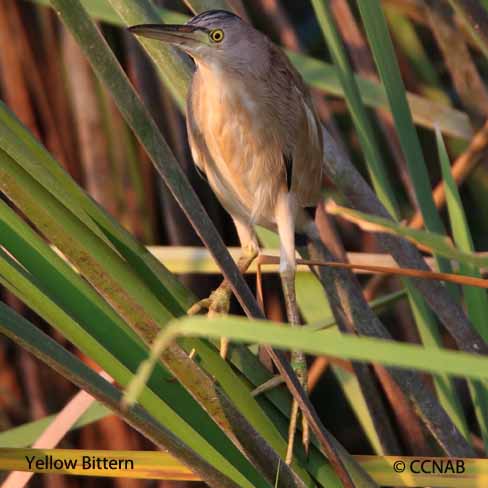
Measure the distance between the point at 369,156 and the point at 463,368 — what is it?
66 centimetres

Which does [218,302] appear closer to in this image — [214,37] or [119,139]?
[214,37]

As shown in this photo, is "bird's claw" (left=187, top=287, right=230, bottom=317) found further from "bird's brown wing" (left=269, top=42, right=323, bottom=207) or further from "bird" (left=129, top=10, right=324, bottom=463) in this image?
"bird's brown wing" (left=269, top=42, right=323, bottom=207)

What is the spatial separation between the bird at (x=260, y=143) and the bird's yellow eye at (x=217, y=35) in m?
0.06

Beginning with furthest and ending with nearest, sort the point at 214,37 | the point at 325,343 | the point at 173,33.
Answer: the point at 214,37, the point at 173,33, the point at 325,343

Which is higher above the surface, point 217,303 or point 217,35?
point 217,35

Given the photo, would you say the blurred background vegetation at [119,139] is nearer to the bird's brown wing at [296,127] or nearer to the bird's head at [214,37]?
the bird's brown wing at [296,127]

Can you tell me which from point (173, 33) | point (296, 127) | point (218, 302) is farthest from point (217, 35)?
point (218, 302)

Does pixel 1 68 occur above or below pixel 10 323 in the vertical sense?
above

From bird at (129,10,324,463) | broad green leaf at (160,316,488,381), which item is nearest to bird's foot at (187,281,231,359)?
bird at (129,10,324,463)

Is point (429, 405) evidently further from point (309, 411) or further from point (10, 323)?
point (10, 323)

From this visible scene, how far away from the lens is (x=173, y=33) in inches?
39.0

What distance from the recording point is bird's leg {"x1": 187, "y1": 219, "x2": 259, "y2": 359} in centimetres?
94

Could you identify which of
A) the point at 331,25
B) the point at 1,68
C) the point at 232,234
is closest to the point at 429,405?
the point at 331,25

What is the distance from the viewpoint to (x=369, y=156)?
3.42ft
